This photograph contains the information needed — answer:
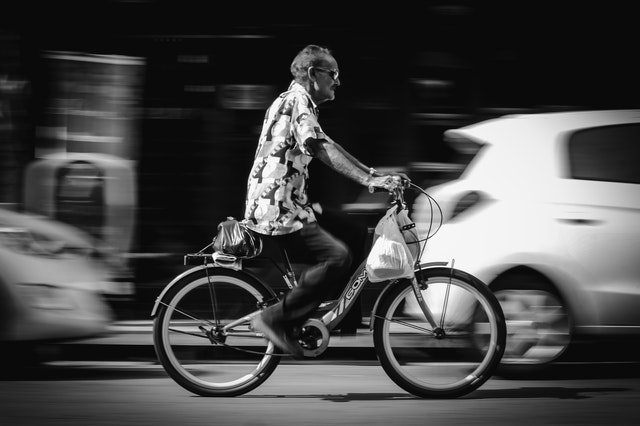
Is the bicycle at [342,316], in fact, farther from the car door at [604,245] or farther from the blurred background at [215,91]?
the blurred background at [215,91]

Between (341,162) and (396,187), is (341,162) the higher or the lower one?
the higher one

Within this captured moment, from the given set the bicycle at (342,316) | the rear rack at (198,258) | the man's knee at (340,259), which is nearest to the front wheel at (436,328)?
Result: the bicycle at (342,316)

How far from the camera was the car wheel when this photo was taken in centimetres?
676

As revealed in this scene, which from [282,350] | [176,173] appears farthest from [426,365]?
[176,173]

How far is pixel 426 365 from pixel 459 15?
487 centimetres

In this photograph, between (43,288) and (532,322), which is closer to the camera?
(532,322)

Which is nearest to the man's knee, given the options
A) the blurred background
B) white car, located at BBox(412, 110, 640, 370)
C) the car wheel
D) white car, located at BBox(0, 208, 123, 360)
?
white car, located at BBox(412, 110, 640, 370)

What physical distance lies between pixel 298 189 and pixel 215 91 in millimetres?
4602

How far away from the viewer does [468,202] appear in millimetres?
7090

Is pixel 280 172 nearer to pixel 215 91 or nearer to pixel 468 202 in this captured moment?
pixel 468 202

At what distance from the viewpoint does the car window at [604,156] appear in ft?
22.9

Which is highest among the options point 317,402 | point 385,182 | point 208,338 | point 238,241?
point 385,182

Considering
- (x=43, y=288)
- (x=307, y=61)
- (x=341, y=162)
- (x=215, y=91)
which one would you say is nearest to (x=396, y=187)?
(x=341, y=162)

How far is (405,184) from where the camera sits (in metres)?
5.77
